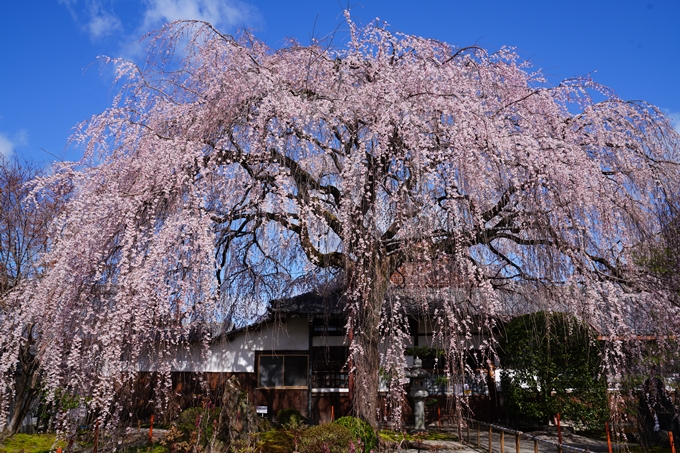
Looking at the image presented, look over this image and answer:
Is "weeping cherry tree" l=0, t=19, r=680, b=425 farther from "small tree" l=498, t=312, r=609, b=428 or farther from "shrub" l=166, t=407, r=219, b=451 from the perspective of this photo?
"small tree" l=498, t=312, r=609, b=428

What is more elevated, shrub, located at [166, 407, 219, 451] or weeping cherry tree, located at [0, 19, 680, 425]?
weeping cherry tree, located at [0, 19, 680, 425]

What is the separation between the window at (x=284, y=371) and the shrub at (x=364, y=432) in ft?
19.9

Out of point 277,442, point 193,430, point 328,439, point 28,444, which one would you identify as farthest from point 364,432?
point 28,444

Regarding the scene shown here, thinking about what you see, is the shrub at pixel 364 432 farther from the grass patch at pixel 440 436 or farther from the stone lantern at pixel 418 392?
the stone lantern at pixel 418 392

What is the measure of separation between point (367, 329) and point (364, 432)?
52.3 inches

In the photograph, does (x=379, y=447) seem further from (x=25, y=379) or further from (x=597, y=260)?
(x=25, y=379)

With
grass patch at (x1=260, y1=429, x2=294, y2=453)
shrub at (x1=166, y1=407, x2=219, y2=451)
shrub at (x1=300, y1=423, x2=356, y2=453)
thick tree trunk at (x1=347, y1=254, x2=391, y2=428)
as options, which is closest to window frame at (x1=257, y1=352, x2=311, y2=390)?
shrub at (x1=166, y1=407, x2=219, y2=451)

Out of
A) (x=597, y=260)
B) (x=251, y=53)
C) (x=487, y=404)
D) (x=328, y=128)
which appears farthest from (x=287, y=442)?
(x=487, y=404)

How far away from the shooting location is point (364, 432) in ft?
22.6

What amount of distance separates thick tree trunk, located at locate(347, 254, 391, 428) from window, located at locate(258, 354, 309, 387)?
5984mm

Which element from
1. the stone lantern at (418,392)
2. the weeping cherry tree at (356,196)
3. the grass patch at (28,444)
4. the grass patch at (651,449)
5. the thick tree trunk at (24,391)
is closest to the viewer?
the weeping cherry tree at (356,196)

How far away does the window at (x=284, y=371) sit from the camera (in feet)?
42.9

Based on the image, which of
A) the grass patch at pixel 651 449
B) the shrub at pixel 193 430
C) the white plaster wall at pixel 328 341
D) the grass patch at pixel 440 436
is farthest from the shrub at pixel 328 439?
the white plaster wall at pixel 328 341

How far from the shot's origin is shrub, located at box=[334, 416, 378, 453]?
6766mm
